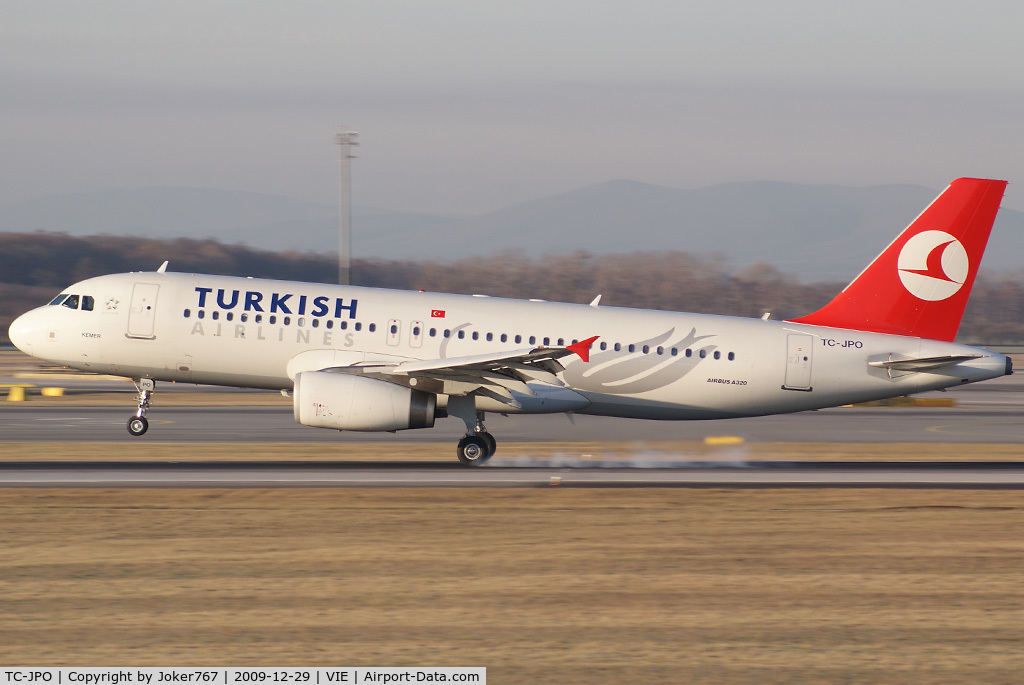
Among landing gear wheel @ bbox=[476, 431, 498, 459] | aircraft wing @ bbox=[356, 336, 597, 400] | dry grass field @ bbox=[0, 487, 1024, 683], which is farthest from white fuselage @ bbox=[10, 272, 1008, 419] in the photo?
dry grass field @ bbox=[0, 487, 1024, 683]

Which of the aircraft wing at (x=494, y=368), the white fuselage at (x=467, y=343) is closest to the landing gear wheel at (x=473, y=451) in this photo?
the white fuselage at (x=467, y=343)

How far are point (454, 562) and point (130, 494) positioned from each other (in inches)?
351

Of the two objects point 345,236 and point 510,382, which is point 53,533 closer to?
point 510,382

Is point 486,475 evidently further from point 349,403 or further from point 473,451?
point 349,403

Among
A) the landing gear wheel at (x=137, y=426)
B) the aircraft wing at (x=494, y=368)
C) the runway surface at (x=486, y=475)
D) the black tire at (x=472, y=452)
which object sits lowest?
the runway surface at (x=486, y=475)

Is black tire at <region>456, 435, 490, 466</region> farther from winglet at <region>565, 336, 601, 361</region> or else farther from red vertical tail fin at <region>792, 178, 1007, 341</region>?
red vertical tail fin at <region>792, 178, 1007, 341</region>

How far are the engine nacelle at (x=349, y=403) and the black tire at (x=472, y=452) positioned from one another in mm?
1969

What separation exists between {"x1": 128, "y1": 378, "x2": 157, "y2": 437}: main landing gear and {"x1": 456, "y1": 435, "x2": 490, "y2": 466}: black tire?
27.4 feet

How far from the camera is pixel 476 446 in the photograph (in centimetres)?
2806

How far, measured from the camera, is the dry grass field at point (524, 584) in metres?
11.1

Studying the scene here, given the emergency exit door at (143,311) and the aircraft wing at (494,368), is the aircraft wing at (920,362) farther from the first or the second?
the emergency exit door at (143,311)

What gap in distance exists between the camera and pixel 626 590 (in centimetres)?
1411

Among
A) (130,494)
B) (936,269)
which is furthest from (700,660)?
(936,269)

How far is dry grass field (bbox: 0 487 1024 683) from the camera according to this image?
439 inches
